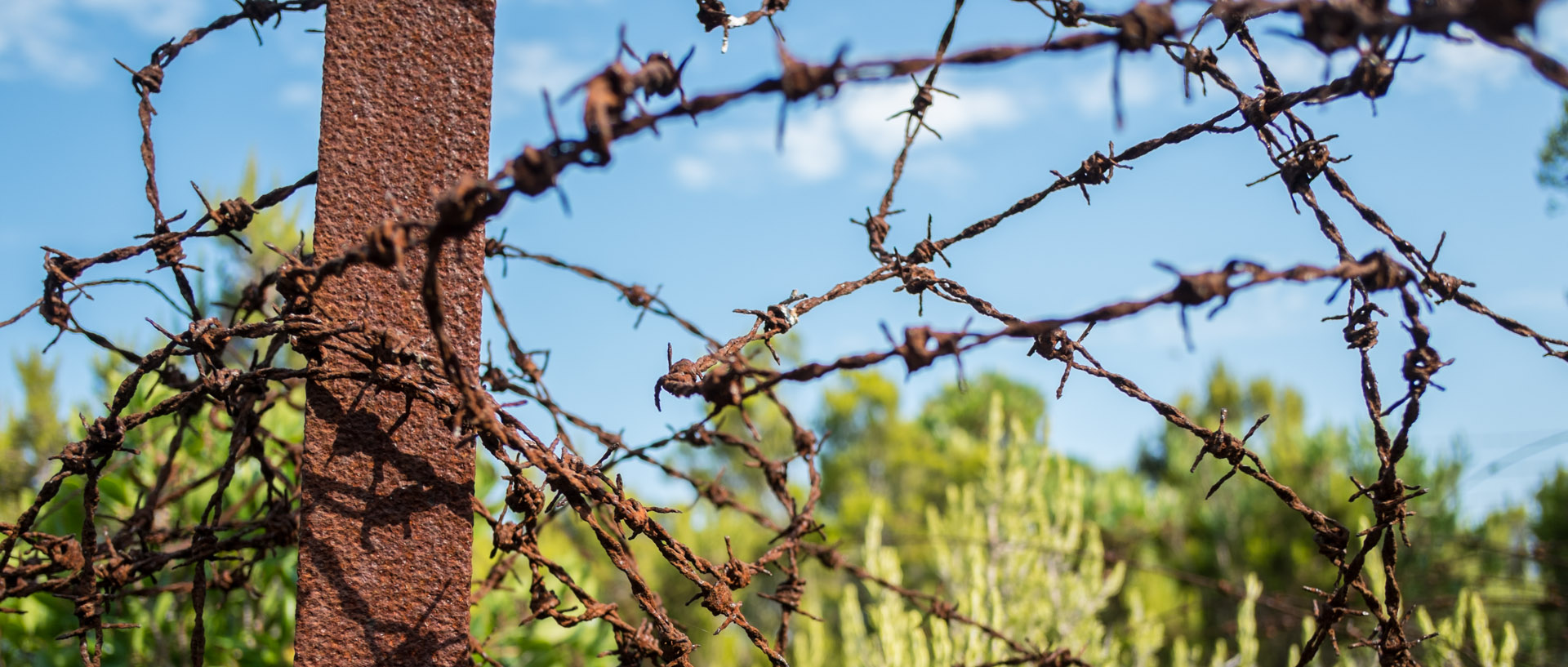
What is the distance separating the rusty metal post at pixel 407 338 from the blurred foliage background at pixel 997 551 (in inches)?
9.2

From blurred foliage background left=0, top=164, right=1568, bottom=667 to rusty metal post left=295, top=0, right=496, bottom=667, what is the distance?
0.76 ft

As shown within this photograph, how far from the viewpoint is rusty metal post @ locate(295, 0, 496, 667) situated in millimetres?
1170

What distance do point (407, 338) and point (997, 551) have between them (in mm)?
3976

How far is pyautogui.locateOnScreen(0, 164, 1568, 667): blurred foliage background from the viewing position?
292 centimetres

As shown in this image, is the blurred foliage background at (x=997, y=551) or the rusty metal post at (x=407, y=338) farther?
the blurred foliage background at (x=997, y=551)

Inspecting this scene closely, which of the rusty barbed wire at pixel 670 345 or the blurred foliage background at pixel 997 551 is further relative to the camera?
the blurred foliage background at pixel 997 551

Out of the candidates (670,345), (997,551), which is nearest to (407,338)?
(670,345)

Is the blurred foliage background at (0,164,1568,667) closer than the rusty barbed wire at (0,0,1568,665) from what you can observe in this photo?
No

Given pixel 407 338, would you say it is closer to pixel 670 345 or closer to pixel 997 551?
pixel 670 345

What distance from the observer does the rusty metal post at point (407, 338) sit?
46.1 inches

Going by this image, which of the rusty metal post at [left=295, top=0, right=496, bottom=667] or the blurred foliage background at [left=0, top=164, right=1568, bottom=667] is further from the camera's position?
the blurred foliage background at [left=0, top=164, right=1568, bottom=667]

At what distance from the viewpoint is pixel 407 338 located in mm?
1190

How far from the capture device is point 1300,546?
9.16 meters

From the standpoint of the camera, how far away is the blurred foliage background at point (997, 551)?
2.92 m
